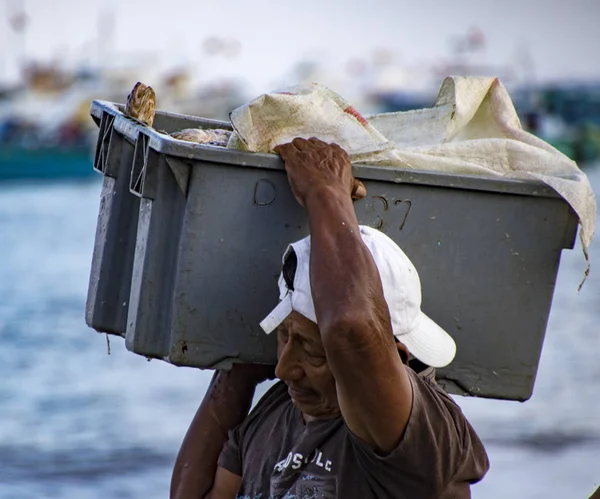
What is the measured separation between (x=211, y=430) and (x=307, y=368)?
586mm

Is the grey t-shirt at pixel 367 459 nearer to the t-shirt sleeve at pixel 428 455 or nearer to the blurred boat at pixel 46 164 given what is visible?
the t-shirt sleeve at pixel 428 455

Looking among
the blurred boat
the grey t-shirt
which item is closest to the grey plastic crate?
the grey t-shirt

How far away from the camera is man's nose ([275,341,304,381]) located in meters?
2.13

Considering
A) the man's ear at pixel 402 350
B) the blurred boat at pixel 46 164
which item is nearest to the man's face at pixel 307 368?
the man's ear at pixel 402 350

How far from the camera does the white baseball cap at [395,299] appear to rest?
81.7 inches

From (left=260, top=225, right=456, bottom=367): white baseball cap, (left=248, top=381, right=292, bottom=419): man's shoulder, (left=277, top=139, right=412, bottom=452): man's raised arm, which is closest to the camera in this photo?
(left=277, top=139, right=412, bottom=452): man's raised arm

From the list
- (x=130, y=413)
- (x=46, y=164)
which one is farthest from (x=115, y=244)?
(x=46, y=164)

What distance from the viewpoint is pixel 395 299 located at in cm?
209

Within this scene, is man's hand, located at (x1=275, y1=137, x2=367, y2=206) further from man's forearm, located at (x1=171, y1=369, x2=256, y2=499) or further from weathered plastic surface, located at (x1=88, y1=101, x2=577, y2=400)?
man's forearm, located at (x1=171, y1=369, x2=256, y2=499)

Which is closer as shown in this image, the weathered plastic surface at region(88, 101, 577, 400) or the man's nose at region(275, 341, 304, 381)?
the man's nose at region(275, 341, 304, 381)

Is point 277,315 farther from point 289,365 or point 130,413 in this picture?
point 130,413

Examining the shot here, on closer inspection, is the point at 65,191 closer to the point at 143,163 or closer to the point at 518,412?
the point at 518,412

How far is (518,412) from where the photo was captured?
6539mm

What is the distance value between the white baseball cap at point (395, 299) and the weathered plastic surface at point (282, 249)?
13 centimetres
